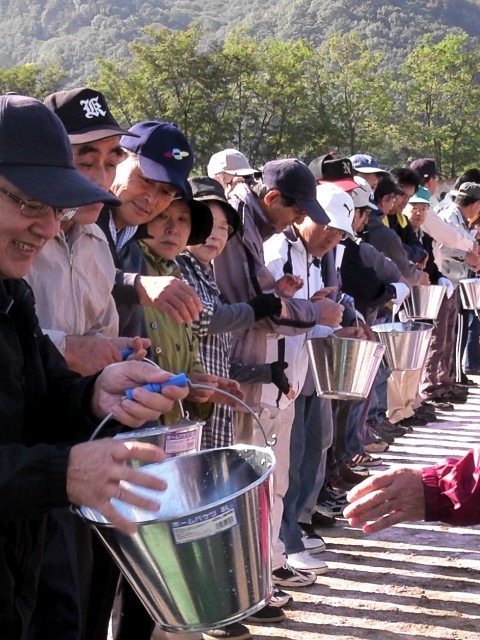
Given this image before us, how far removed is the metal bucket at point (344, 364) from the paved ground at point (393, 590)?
935 mm

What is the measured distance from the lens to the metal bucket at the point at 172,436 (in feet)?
7.89

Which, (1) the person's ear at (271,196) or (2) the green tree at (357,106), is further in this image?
(2) the green tree at (357,106)

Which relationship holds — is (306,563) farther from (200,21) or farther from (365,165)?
(200,21)

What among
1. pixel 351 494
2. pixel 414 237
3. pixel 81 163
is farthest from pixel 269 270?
pixel 414 237

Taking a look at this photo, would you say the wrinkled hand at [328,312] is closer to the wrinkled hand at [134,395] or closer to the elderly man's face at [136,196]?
the elderly man's face at [136,196]

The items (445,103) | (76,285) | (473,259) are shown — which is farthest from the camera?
(445,103)

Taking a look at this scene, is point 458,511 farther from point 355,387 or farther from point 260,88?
point 260,88

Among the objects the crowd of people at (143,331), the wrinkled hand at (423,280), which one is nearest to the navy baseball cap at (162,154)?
the crowd of people at (143,331)

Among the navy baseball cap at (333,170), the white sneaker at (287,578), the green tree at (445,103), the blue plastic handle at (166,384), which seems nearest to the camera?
the blue plastic handle at (166,384)

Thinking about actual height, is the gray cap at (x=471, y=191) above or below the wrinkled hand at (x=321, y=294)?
below

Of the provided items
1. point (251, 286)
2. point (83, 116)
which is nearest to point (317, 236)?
point (251, 286)

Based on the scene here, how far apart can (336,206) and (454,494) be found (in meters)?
2.34

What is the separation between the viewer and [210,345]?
12.9ft

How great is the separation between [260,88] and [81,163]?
170ft
